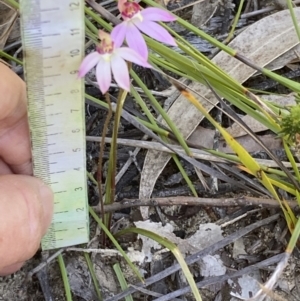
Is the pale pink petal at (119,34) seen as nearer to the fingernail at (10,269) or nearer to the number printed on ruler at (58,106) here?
the number printed on ruler at (58,106)

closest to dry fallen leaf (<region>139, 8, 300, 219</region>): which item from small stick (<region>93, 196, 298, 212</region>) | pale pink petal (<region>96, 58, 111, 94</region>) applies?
small stick (<region>93, 196, 298, 212</region>)

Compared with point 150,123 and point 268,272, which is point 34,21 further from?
point 268,272


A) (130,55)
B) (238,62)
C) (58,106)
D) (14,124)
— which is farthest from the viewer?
(238,62)

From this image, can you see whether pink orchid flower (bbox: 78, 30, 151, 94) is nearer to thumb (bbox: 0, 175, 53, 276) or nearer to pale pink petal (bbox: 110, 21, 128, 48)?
pale pink petal (bbox: 110, 21, 128, 48)

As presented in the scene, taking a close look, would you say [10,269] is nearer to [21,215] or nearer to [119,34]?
[21,215]

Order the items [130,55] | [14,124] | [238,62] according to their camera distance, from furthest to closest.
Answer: [238,62] < [14,124] < [130,55]

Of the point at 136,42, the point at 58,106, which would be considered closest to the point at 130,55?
the point at 136,42

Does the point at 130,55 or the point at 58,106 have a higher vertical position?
the point at 130,55
